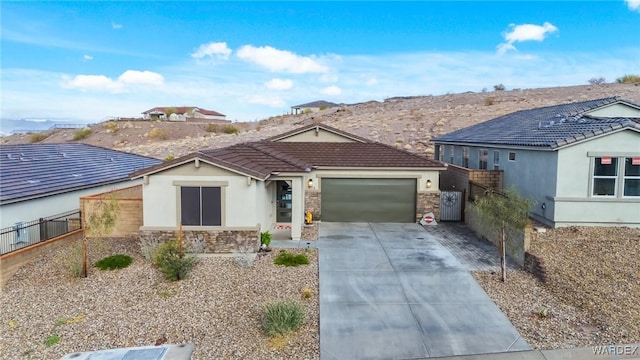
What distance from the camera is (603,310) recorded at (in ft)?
30.7

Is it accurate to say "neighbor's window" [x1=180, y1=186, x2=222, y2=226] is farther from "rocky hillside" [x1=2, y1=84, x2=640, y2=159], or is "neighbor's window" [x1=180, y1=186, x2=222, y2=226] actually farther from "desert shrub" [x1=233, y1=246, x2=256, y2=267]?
"rocky hillside" [x1=2, y1=84, x2=640, y2=159]

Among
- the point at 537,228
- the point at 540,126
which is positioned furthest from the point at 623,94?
the point at 537,228

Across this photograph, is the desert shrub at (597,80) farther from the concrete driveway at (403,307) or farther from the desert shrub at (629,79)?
the concrete driveway at (403,307)

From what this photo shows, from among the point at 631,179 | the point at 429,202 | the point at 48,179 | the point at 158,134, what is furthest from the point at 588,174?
the point at 158,134

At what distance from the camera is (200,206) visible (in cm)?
1395

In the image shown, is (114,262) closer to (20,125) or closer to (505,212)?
(505,212)

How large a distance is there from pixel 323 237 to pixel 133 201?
7498mm

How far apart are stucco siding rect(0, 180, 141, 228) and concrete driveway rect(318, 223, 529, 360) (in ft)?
34.4

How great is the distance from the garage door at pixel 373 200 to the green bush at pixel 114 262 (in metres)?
9.25

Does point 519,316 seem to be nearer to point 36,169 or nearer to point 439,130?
point 36,169

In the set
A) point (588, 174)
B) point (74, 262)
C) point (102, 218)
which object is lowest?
point (74, 262)

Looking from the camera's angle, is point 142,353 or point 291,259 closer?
point 142,353

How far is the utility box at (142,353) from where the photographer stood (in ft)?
26.2

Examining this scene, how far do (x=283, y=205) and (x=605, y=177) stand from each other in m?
12.9
